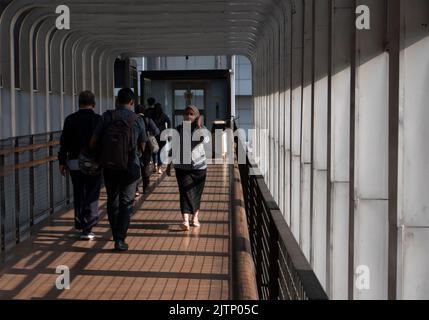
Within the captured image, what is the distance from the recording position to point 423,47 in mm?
3916

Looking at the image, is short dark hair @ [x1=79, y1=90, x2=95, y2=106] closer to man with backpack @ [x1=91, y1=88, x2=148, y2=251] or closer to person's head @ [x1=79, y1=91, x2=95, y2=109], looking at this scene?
person's head @ [x1=79, y1=91, x2=95, y2=109]

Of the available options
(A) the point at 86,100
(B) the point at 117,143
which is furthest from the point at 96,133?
(A) the point at 86,100

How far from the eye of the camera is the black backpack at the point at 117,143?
6859 mm

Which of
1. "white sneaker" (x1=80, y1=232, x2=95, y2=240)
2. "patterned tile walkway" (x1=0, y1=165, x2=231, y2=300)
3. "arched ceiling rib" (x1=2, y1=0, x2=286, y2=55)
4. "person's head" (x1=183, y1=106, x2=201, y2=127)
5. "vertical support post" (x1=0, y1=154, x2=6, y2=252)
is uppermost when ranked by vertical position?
"arched ceiling rib" (x1=2, y1=0, x2=286, y2=55)

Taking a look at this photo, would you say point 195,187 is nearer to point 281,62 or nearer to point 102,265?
point 102,265

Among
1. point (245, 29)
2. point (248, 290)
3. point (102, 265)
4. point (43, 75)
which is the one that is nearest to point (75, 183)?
point (102, 265)

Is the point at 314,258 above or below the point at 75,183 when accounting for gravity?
below

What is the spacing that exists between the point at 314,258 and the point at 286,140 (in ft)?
13.8

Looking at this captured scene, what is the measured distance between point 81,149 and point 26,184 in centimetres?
103

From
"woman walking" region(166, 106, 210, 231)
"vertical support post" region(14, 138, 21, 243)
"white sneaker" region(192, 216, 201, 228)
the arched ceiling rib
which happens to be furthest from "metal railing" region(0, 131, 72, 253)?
the arched ceiling rib

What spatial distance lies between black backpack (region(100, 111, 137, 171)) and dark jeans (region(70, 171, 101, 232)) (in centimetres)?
69

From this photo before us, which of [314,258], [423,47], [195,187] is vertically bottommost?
[314,258]

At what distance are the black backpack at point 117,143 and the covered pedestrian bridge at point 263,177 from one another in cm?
90

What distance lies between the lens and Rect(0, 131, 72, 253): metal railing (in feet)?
24.0
